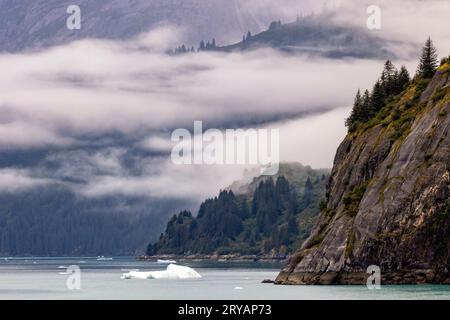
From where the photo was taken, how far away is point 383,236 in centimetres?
19950

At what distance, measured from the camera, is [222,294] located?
19738 centimetres
